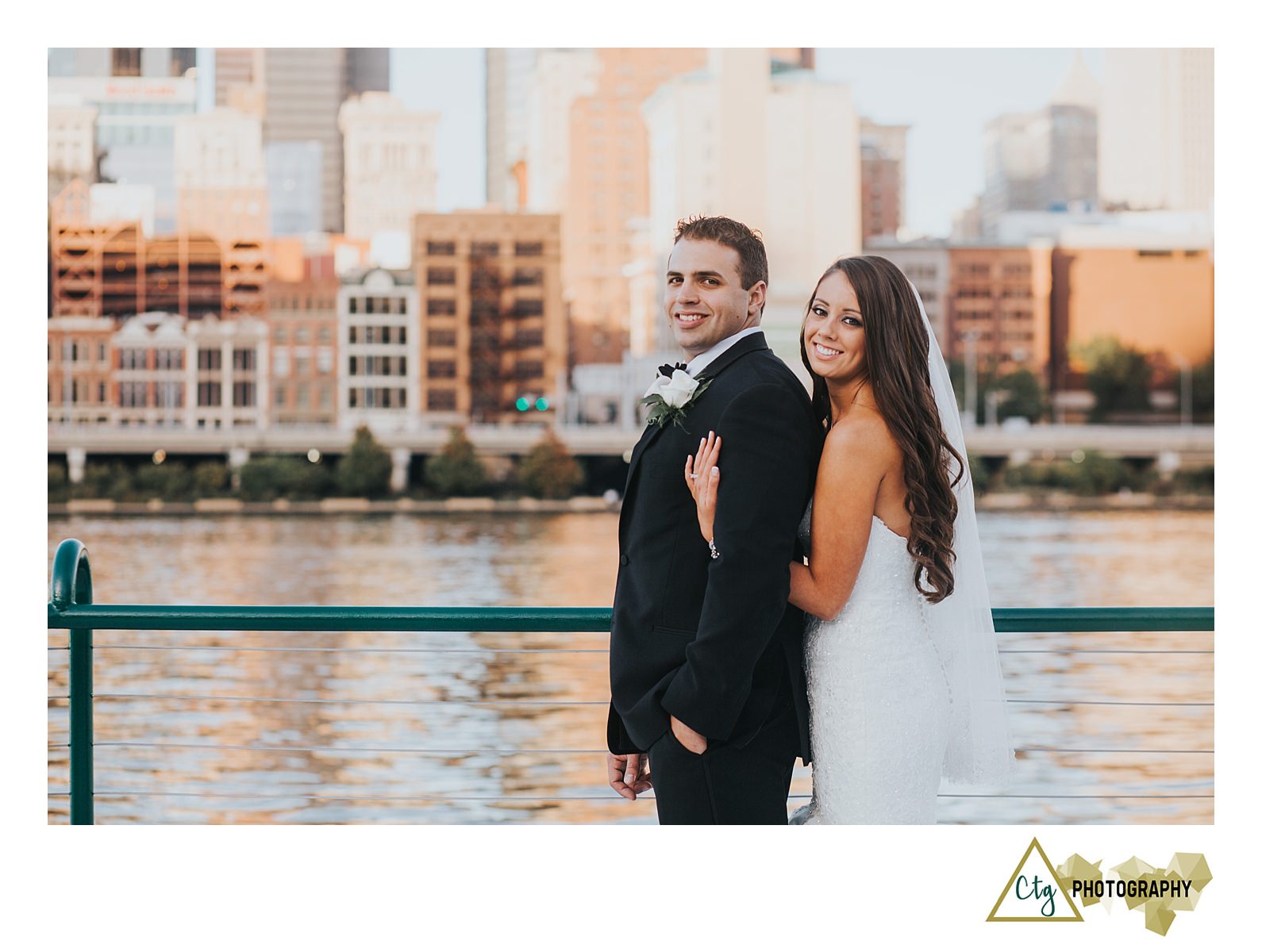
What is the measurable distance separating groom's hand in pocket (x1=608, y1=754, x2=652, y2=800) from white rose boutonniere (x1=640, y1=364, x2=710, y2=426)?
59cm

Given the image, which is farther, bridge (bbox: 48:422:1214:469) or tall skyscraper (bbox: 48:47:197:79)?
tall skyscraper (bbox: 48:47:197:79)

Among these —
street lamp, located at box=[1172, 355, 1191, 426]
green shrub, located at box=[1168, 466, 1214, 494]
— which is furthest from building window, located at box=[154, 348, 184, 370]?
street lamp, located at box=[1172, 355, 1191, 426]

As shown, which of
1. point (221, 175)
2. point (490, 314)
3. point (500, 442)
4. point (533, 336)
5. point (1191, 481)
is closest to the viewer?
point (1191, 481)

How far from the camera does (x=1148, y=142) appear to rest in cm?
7238

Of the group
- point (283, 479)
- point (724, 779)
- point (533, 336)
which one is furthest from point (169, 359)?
point (724, 779)

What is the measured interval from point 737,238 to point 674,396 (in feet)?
0.91

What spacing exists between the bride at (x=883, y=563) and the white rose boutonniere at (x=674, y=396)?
94 millimetres

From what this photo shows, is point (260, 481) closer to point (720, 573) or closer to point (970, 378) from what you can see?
point (970, 378)

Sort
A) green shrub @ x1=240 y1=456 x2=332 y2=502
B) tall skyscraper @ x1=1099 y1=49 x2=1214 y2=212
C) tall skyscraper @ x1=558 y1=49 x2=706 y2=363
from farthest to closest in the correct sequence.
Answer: tall skyscraper @ x1=558 y1=49 x2=706 y2=363, tall skyscraper @ x1=1099 y1=49 x2=1214 y2=212, green shrub @ x1=240 y1=456 x2=332 y2=502

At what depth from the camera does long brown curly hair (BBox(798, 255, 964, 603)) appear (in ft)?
7.76

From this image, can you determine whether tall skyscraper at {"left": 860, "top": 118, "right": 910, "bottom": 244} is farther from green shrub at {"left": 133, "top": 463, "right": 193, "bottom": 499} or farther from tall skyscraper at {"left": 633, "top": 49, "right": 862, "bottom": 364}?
green shrub at {"left": 133, "top": 463, "right": 193, "bottom": 499}
